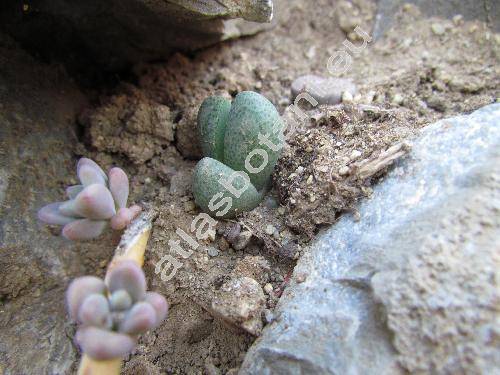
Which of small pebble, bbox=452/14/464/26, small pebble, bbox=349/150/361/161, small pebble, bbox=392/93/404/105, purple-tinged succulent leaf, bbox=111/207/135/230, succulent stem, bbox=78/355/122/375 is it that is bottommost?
succulent stem, bbox=78/355/122/375

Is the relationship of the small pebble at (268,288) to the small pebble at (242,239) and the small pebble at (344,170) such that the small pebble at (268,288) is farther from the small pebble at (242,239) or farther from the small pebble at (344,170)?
the small pebble at (344,170)

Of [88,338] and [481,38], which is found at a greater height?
[481,38]

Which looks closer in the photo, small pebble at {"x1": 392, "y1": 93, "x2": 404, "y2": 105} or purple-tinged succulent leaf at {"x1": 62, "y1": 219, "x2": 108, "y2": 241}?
purple-tinged succulent leaf at {"x1": 62, "y1": 219, "x2": 108, "y2": 241}

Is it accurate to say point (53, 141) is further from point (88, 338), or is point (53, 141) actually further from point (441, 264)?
point (441, 264)

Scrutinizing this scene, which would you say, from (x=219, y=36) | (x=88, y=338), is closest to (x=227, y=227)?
(x=88, y=338)

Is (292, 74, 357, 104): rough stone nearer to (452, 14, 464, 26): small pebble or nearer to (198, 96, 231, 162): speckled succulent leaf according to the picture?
(198, 96, 231, 162): speckled succulent leaf

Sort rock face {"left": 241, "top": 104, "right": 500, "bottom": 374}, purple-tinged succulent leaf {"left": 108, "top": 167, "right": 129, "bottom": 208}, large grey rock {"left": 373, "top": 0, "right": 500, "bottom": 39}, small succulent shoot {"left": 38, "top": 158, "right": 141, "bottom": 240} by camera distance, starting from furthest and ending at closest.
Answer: large grey rock {"left": 373, "top": 0, "right": 500, "bottom": 39} < purple-tinged succulent leaf {"left": 108, "top": 167, "right": 129, "bottom": 208} < small succulent shoot {"left": 38, "top": 158, "right": 141, "bottom": 240} < rock face {"left": 241, "top": 104, "right": 500, "bottom": 374}

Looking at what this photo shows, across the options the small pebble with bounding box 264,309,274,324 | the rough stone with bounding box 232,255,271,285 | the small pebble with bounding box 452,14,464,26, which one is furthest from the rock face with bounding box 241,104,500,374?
the small pebble with bounding box 452,14,464,26

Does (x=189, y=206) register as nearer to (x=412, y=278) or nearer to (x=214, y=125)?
(x=214, y=125)
